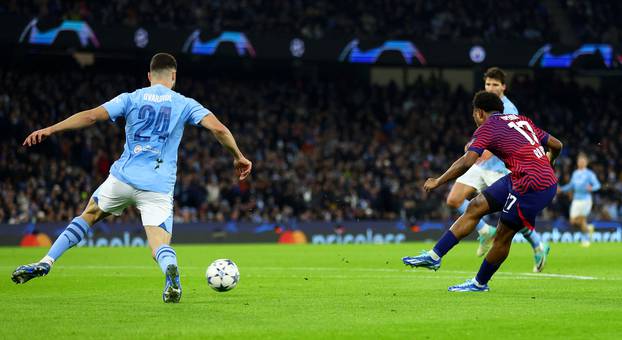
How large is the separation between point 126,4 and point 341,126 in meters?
8.27

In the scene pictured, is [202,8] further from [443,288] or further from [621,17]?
[443,288]

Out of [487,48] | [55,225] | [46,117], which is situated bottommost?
[55,225]

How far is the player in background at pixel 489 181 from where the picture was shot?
42.0ft

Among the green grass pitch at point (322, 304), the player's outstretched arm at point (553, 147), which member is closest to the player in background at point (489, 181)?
the green grass pitch at point (322, 304)

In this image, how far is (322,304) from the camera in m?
9.09

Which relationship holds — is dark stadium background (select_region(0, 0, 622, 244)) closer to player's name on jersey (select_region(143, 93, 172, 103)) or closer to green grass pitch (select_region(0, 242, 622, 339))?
green grass pitch (select_region(0, 242, 622, 339))

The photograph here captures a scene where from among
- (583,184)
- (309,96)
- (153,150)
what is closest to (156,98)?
(153,150)

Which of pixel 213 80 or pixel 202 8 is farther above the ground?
pixel 202 8

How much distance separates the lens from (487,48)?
3606 cm

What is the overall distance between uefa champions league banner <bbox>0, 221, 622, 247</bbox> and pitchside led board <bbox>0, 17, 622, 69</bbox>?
22.1 ft

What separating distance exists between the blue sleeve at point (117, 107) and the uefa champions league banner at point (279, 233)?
54.2ft

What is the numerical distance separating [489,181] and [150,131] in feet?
19.3

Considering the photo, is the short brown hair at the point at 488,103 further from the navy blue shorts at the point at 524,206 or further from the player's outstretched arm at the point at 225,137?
the player's outstretched arm at the point at 225,137

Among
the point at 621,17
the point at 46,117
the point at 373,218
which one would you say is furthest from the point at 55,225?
the point at 621,17
